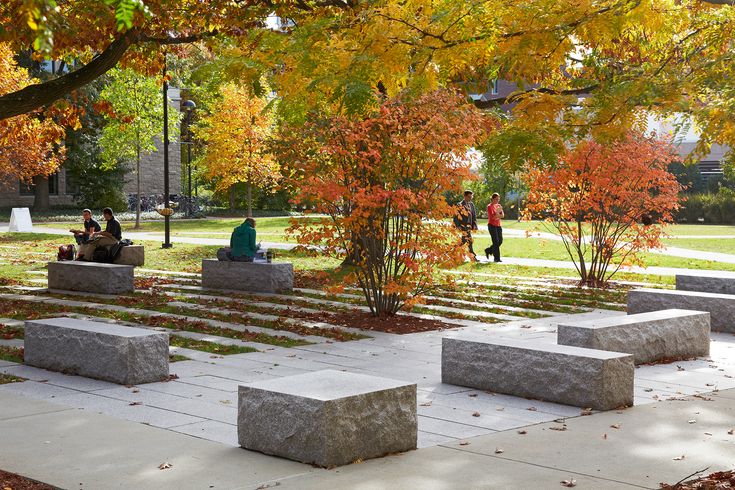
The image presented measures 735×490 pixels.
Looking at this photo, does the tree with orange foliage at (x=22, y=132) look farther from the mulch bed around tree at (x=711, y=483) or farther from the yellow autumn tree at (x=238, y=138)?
the mulch bed around tree at (x=711, y=483)

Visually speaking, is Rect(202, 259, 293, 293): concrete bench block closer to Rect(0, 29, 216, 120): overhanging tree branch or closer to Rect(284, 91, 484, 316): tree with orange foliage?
Rect(284, 91, 484, 316): tree with orange foliage

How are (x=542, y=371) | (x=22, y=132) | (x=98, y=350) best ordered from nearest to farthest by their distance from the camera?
(x=542, y=371)
(x=98, y=350)
(x=22, y=132)

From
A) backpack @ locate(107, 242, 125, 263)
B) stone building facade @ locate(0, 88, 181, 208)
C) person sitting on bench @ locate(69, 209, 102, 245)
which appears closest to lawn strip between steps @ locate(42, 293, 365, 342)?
backpack @ locate(107, 242, 125, 263)

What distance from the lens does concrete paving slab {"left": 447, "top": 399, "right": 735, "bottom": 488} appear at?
22.7 feet

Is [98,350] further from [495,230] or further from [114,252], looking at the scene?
[495,230]

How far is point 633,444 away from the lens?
301 inches

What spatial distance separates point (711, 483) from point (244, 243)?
13815mm

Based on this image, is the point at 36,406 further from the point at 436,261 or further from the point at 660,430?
the point at 436,261

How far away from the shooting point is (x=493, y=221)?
26.3 meters

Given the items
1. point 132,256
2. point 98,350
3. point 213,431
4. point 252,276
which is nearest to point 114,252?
point 132,256

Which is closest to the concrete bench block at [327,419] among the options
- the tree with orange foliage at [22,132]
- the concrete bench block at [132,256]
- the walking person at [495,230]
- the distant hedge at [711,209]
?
the tree with orange foliage at [22,132]

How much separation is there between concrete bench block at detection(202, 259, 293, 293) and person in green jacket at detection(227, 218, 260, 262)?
323mm

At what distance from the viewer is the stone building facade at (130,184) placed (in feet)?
170

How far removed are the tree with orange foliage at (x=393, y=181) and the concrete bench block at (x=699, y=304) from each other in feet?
9.28
